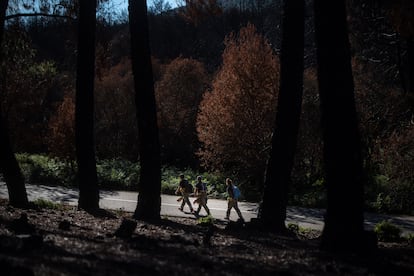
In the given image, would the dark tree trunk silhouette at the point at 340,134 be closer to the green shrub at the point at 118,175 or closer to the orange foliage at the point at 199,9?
the orange foliage at the point at 199,9

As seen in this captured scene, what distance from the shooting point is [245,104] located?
28.4 metres

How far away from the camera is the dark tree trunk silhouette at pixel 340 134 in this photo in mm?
7727

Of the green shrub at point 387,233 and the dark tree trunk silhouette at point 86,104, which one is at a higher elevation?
the dark tree trunk silhouette at point 86,104

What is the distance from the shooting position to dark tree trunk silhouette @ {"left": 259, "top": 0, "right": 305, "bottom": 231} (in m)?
11.6

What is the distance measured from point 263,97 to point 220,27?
109 feet

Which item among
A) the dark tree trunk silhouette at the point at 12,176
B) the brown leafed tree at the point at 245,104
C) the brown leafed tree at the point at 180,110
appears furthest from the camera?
the brown leafed tree at the point at 180,110

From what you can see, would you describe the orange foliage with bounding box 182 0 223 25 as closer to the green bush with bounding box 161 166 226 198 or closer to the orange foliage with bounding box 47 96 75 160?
the green bush with bounding box 161 166 226 198

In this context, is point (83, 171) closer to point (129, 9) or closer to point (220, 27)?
point (129, 9)

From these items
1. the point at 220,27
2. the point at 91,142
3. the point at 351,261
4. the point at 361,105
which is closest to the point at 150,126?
the point at 91,142

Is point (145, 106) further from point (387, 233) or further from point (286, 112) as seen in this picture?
point (387, 233)

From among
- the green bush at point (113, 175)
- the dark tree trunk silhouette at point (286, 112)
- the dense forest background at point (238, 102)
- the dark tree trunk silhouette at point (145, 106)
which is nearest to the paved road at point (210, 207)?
the dense forest background at point (238, 102)

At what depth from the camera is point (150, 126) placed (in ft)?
42.5

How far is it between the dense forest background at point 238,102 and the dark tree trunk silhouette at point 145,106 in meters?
1.14

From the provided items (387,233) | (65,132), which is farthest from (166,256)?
(65,132)
